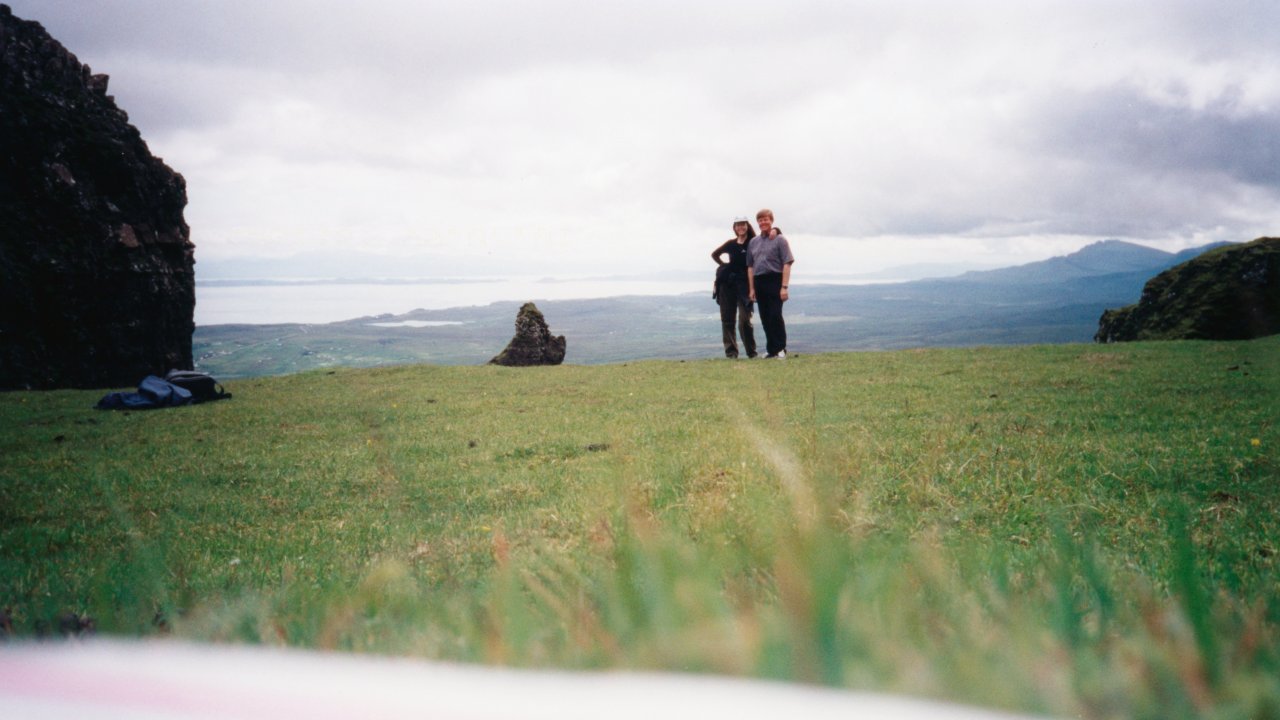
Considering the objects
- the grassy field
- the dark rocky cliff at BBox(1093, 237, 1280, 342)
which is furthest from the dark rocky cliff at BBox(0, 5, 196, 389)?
the dark rocky cliff at BBox(1093, 237, 1280, 342)

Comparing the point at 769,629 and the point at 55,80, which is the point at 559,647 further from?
the point at 55,80

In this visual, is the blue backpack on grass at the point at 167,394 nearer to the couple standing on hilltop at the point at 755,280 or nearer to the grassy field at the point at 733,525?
the grassy field at the point at 733,525

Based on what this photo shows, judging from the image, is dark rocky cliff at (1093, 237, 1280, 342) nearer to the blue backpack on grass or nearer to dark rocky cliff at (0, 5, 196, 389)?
the blue backpack on grass

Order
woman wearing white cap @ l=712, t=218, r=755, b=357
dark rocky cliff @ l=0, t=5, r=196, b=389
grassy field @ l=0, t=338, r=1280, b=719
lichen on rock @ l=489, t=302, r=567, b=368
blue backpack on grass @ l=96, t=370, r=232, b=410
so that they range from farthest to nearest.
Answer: lichen on rock @ l=489, t=302, r=567, b=368 < dark rocky cliff @ l=0, t=5, r=196, b=389 < woman wearing white cap @ l=712, t=218, r=755, b=357 < blue backpack on grass @ l=96, t=370, r=232, b=410 < grassy field @ l=0, t=338, r=1280, b=719

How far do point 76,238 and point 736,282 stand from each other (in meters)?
28.3

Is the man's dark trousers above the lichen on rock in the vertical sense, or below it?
above

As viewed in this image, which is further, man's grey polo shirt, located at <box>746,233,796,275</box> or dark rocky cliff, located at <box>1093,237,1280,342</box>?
dark rocky cliff, located at <box>1093,237,1280,342</box>

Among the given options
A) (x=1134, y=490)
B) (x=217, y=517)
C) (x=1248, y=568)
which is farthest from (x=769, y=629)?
(x=217, y=517)

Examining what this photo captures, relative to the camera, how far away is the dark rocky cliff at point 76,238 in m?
28.3

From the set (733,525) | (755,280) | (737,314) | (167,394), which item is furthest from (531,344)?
(733,525)

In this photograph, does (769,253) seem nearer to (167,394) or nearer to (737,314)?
(737,314)

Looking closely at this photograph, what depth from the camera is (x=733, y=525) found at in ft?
9.12

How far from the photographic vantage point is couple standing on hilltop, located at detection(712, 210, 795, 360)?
19906mm

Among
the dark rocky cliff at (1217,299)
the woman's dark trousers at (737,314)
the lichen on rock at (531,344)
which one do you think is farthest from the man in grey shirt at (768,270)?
the lichen on rock at (531,344)
